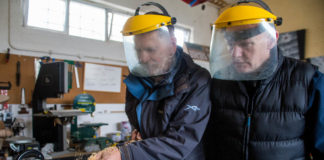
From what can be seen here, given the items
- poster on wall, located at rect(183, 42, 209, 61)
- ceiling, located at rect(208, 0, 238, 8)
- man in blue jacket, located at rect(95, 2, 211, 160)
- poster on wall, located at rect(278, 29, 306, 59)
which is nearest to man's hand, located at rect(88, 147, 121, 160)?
man in blue jacket, located at rect(95, 2, 211, 160)

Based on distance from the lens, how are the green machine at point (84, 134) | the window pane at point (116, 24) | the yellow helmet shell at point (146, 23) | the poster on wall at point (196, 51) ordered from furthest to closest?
the window pane at point (116, 24) → the green machine at point (84, 134) → the poster on wall at point (196, 51) → the yellow helmet shell at point (146, 23)

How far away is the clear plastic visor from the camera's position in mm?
1096

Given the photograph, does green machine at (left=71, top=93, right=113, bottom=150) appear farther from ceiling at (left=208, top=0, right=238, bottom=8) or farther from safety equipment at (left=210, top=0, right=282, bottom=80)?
ceiling at (left=208, top=0, right=238, bottom=8)

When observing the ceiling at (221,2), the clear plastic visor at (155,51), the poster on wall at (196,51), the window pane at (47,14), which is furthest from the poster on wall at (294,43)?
the window pane at (47,14)

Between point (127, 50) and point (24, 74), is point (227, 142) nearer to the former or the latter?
point (127, 50)

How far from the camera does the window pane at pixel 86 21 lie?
3168 mm

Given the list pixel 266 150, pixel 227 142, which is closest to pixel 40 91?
pixel 227 142

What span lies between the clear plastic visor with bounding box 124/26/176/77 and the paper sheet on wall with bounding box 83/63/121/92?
2144mm

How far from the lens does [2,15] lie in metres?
2.54

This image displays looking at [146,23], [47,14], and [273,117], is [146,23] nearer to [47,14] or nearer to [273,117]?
[273,117]

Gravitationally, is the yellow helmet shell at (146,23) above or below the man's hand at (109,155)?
above

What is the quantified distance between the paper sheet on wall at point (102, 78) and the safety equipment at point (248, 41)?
2.53 m

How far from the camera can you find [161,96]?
1035mm

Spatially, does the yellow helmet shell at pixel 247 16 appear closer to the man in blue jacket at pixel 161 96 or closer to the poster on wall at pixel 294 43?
the man in blue jacket at pixel 161 96
